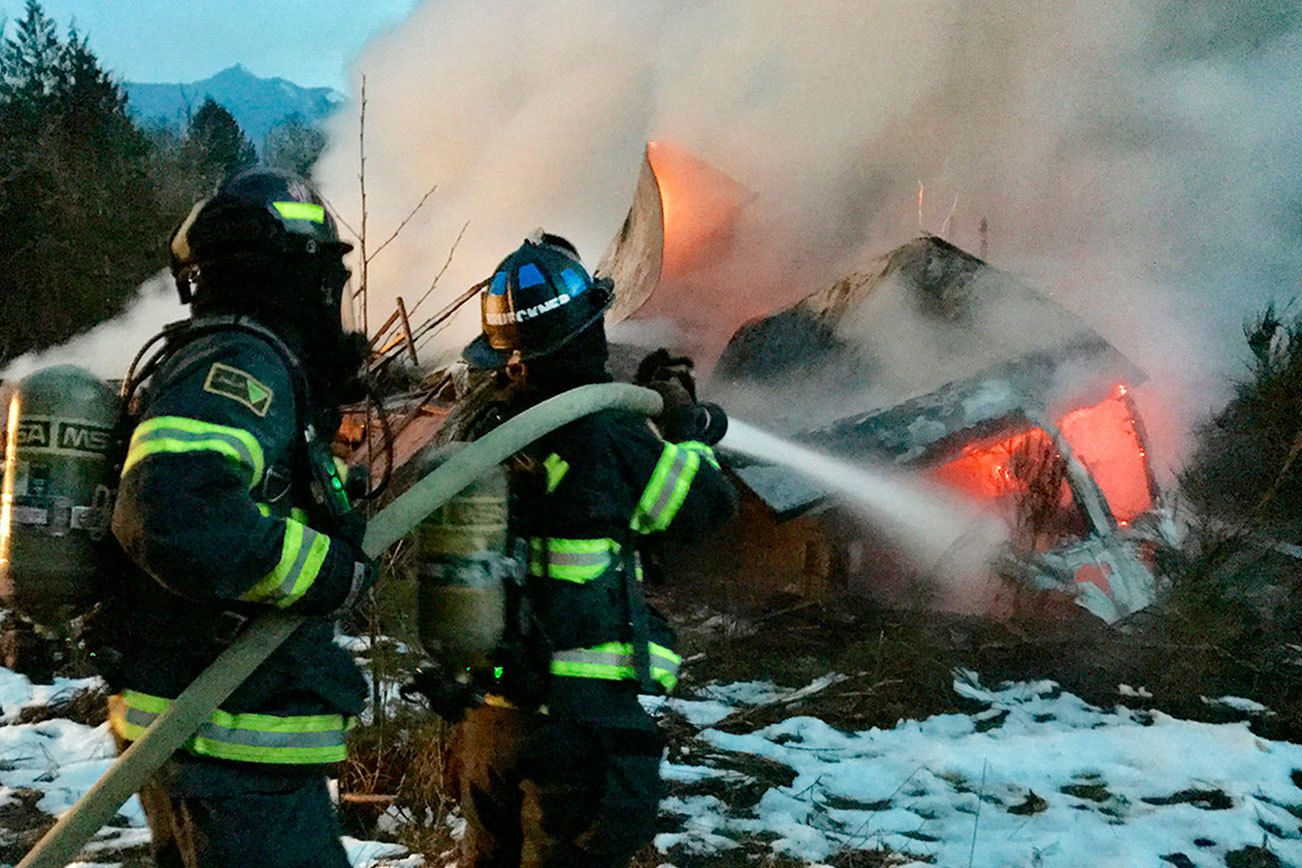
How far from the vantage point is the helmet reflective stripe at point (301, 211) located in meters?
1.99

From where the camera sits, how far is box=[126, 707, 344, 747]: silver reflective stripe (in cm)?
184

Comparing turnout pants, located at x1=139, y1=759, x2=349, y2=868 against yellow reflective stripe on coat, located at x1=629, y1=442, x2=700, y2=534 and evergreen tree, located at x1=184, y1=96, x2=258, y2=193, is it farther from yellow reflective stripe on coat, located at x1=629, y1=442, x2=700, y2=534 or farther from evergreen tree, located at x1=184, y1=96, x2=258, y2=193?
evergreen tree, located at x1=184, y1=96, x2=258, y2=193

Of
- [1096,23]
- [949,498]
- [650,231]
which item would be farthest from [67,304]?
[1096,23]

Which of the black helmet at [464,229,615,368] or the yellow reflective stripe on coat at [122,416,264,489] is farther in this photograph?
the black helmet at [464,229,615,368]

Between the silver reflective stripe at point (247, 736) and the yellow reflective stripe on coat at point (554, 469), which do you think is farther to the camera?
the yellow reflective stripe on coat at point (554, 469)

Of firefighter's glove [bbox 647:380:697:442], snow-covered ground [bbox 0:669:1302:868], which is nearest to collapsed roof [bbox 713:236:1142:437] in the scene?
snow-covered ground [bbox 0:669:1302:868]

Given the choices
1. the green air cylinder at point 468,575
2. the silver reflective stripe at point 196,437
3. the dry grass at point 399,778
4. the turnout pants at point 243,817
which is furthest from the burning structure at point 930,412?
the silver reflective stripe at point 196,437

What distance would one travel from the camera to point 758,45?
1166cm

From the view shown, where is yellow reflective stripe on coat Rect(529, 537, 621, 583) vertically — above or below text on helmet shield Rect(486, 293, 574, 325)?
below

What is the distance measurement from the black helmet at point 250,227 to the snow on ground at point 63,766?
87.4 inches

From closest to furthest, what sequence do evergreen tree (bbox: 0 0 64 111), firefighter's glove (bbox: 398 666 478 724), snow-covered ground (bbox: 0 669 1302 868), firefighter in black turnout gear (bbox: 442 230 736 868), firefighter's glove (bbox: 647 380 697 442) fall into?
firefighter in black turnout gear (bbox: 442 230 736 868) < firefighter's glove (bbox: 398 666 478 724) < firefighter's glove (bbox: 647 380 697 442) < snow-covered ground (bbox: 0 669 1302 868) < evergreen tree (bbox: 0 0 64 111)

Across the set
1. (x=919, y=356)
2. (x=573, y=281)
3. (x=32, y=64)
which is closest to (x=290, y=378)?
(x=573, y=281)

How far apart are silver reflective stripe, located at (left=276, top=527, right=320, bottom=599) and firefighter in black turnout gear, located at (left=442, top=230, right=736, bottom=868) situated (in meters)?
0.68

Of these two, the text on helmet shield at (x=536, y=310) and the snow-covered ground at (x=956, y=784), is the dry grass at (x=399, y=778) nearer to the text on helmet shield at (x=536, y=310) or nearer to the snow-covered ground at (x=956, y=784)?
the snow-covered ground at (x=956, y=784)
